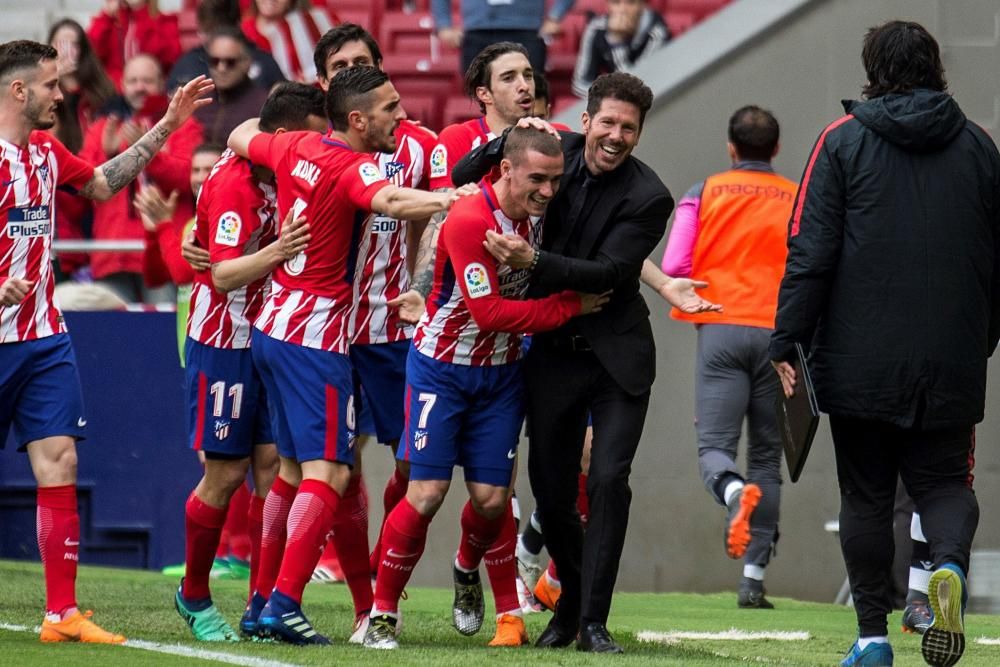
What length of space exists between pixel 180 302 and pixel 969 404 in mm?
5382

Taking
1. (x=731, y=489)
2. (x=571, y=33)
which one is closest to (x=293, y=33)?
(x=571, y=33)

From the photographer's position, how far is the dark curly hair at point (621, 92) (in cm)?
588

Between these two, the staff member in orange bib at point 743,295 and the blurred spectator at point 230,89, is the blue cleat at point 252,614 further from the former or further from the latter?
the blurred spectator at point 230,89

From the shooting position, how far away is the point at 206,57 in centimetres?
1131

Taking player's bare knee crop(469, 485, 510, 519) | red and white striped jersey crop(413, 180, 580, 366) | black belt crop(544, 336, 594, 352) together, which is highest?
red and white striped jersey crop(413, 180, 580, 366)

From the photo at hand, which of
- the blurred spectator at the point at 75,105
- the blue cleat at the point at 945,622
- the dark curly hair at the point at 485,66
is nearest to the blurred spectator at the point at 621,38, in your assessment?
the blurred spectator at the point at 75,105

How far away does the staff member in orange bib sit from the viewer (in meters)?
8.40

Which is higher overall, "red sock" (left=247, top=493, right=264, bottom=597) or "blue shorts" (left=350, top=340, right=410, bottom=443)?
"blue shorts" (left=350, top=340, right=410, bottom=443)

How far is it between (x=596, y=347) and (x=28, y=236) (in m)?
2.01

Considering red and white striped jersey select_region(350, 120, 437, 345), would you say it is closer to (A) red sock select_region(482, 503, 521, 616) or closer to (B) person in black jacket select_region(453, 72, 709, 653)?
(B) person in black jacket select_region(453, 72, 709, 653)

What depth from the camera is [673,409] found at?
1061 cm

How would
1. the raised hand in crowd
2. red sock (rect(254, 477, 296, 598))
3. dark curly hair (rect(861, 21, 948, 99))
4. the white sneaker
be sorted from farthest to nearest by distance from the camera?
1. the white sneaker
2. the raised hand in crowd
3. red sock (rect(254, 477, 296, 598))
4. dark curly hair (rect(861, 21, 948, 99))

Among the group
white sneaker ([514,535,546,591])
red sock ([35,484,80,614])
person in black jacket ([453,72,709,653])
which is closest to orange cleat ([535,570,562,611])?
white sneaker ([514,535,546,591])

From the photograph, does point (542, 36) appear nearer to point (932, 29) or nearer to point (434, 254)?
point (932, 29)
